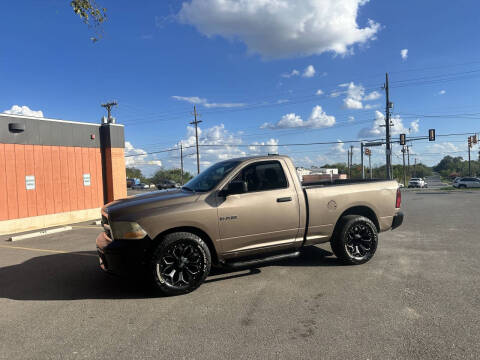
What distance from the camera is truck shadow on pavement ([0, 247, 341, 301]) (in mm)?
4475

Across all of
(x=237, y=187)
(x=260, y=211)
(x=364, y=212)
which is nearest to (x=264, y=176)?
(x=260, y=211)

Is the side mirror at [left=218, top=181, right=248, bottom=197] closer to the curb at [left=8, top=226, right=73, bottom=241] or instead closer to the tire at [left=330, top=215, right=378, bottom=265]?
the tire at [left=330, top=215, right=378, bottom=265]

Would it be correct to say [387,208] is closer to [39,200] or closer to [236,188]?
[236,188]

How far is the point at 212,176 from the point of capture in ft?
17.3

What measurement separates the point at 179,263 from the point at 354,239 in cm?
304

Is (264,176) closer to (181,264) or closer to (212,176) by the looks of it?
(212,176)

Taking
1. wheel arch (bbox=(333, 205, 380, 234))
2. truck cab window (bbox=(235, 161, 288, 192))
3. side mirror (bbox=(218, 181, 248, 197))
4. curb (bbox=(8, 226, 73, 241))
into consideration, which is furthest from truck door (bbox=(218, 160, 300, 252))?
curb (bbox=(8, 226, 73, 241))

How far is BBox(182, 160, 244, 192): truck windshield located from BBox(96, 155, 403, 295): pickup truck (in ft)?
0.08

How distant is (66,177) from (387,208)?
1244 centimetres

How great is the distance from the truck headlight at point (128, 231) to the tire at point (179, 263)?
29 centimetres

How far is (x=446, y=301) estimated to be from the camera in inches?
153

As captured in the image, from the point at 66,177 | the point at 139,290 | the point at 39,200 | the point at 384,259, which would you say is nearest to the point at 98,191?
the point at 66,177

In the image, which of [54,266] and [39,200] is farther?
[39,200]

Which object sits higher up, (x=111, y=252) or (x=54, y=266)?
(x=111, y=252)
